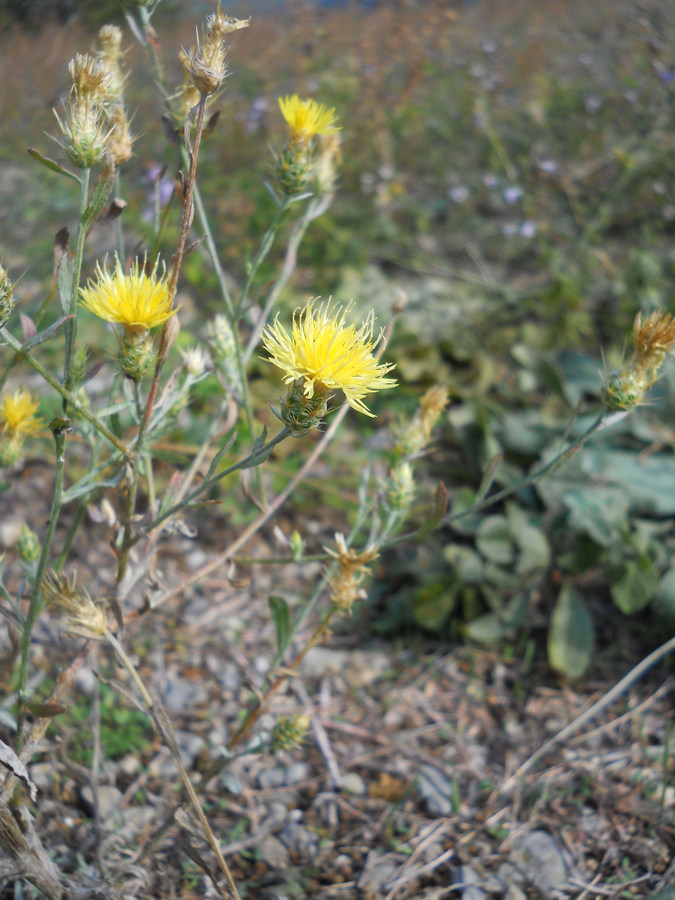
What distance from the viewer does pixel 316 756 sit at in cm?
167

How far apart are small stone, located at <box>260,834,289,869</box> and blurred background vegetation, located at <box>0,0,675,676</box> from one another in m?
0.70

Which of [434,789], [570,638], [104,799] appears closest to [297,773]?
[434,789]

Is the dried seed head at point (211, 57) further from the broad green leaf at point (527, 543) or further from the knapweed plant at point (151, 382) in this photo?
Result: the broad green leaf at point (527, 543)

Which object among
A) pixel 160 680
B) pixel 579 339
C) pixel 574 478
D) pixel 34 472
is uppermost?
pixel 34 472

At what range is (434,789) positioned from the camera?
158 centimetres

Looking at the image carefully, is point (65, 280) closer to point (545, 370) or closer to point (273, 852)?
point (273, 852)

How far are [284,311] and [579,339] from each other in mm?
1278

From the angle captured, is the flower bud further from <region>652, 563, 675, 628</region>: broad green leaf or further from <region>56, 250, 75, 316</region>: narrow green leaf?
<region>652, 563, 675, 628</region>: broad green leaf

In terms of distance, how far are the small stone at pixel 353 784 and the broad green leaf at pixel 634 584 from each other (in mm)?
842

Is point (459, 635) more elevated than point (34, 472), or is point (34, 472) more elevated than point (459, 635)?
point (34, 472)

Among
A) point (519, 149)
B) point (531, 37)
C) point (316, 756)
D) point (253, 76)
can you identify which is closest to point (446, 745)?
point (316, 756)

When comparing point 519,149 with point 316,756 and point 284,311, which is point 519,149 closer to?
point 284,311

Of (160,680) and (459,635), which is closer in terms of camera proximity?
(160,680)

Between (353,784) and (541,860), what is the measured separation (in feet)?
1.48
